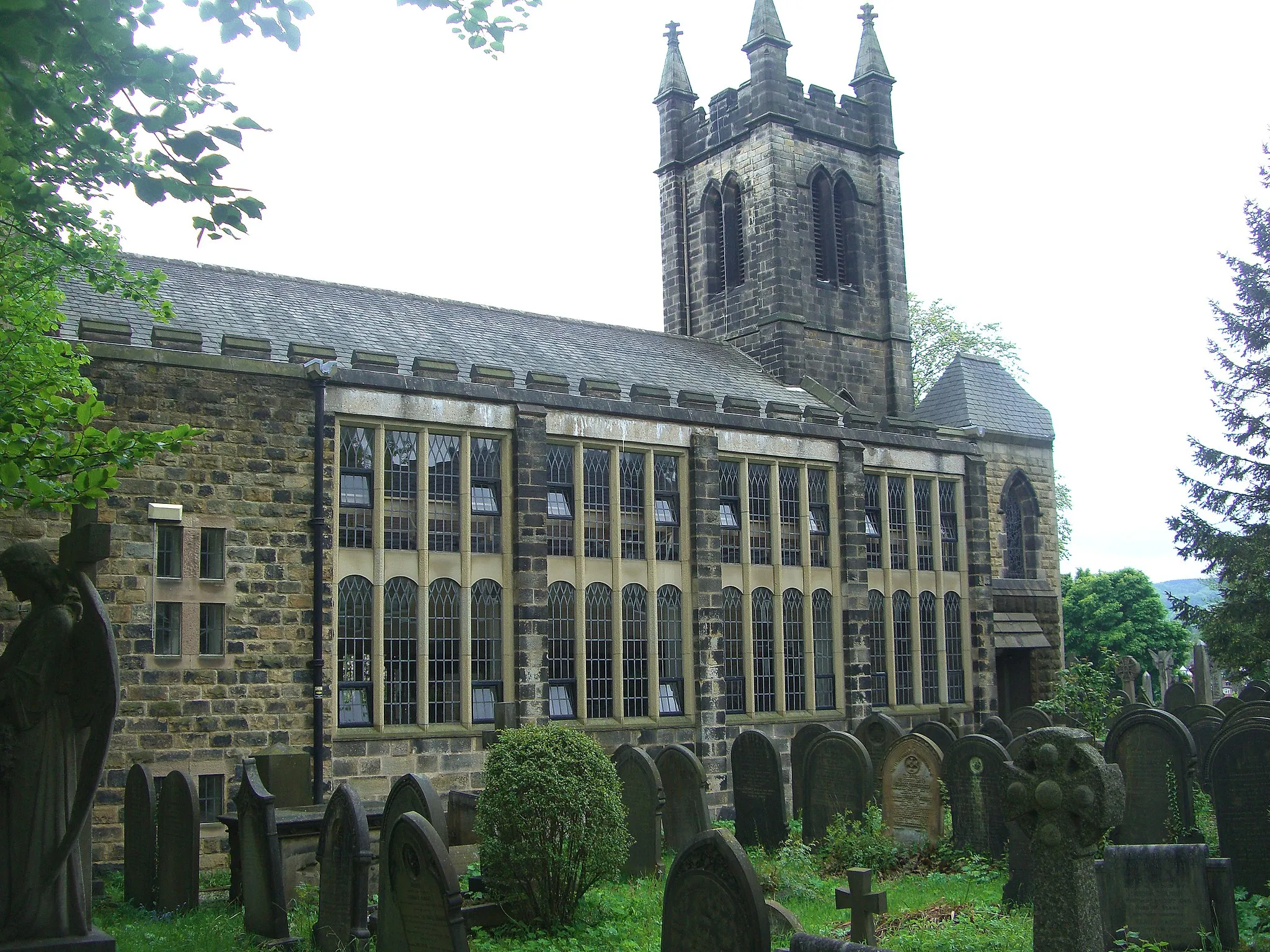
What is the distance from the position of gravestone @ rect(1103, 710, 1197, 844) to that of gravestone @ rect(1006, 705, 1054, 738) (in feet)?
22.4

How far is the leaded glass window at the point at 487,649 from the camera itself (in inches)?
751

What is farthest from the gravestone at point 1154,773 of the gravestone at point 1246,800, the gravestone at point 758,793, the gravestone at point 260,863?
the gravestone at point 260,863

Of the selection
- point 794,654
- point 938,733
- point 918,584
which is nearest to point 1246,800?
A: point 938,733

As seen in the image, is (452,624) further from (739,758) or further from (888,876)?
(888,876)

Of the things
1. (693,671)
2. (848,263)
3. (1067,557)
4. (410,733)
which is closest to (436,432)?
(410,733)

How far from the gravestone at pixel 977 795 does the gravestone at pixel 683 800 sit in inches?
116

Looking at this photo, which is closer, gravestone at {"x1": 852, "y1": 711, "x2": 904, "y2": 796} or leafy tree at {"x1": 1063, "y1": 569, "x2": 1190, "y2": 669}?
gravestone at {"x1": 852, "y1": 711, "x2": 904, "y2": 796}

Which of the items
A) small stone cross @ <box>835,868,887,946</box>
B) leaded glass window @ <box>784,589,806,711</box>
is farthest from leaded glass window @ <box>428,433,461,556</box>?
small stone cross @ <box>835,868,887,946</box>

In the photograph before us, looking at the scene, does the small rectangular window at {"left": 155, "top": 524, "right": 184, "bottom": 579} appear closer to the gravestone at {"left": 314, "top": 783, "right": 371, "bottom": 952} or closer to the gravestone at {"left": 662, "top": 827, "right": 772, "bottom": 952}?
the gravestone at {"left": 314, "top": 783, "right": 371, "bottom": 952}

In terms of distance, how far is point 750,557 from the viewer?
2267cm

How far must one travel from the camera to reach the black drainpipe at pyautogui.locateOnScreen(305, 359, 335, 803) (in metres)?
17.1

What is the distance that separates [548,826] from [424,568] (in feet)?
28.0

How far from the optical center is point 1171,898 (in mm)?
9453

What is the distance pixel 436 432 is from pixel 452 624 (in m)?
2.95
